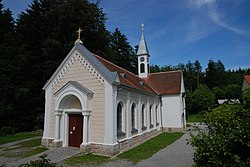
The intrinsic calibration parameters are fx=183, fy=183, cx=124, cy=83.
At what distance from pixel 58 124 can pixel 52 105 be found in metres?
1.82

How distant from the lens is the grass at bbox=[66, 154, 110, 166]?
963cm

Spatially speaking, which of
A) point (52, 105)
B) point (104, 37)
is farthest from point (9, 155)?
point (104, 37)

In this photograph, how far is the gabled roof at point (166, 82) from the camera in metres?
24.3

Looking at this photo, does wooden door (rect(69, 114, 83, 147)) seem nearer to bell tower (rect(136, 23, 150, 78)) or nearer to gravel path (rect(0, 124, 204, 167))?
gravel path (rect(0, 124, 204, 167))

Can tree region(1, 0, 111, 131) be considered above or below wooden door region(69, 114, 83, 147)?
above

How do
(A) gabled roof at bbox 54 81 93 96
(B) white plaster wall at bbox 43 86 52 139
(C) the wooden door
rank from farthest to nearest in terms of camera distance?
(B) white plaster wall at bbox 43 86 52 139
(C) the wooden door
(A) gabled roof at bbox 54 81 93 96

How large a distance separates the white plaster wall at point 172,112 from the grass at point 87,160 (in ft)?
47.3

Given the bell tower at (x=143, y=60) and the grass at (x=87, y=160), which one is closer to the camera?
the grass at (x=87, y=160)

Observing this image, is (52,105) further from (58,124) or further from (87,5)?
(87,5)

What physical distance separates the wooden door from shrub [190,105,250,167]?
9.08m

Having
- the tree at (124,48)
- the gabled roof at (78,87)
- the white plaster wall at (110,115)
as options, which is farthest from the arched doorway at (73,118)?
the tree at (124,48)

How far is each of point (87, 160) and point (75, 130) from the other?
3.72 m

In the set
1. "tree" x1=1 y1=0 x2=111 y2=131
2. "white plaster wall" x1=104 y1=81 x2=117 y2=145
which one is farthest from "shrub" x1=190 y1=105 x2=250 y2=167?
"tree" x1=1 y1=0 x2=111 y2=131

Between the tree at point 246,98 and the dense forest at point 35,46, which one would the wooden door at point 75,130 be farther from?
the dense forest at point 35,46
